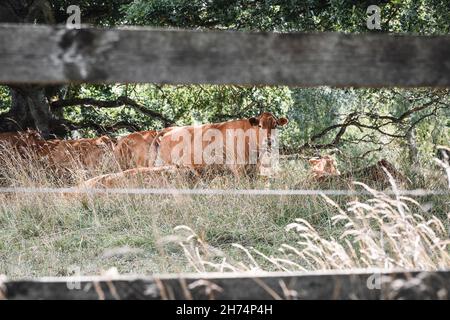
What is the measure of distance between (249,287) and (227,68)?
675 mm

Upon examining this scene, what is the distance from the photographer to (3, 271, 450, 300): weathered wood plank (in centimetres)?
198

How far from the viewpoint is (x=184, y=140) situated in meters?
10.7

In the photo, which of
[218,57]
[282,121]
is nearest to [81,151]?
[282,121]

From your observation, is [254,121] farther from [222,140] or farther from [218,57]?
[218,57]

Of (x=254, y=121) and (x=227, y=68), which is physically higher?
(x=227, y=68)

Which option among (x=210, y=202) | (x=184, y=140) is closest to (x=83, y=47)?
(x=210, y=202)

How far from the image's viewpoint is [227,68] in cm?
200

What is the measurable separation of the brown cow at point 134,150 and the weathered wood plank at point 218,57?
30.3 ft

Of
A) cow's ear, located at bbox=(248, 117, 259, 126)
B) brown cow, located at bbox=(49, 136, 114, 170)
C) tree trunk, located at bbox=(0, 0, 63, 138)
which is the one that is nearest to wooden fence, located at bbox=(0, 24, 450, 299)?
cow's ear, located at bbox=(248, 117, 259, 126)

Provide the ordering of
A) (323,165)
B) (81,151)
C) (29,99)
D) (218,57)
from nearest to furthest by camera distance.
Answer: (218,57)
(323,165)
(81,151)
(29,99)

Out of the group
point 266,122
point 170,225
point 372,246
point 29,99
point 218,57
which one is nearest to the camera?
point 218,57

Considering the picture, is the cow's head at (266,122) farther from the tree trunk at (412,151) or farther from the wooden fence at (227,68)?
the wooden fence at (227,68)

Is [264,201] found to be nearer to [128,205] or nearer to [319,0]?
[128,205]
